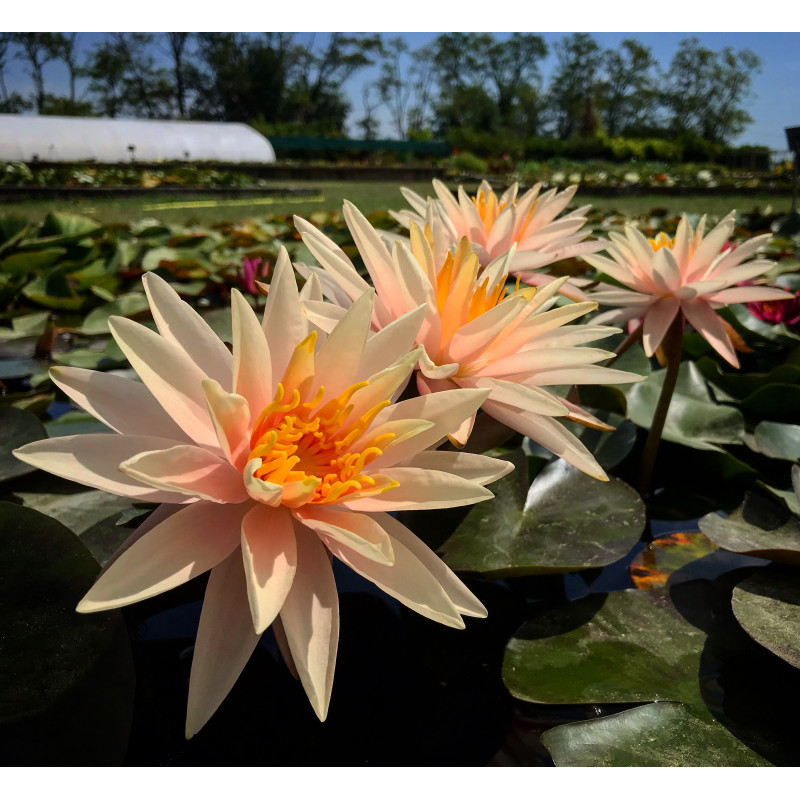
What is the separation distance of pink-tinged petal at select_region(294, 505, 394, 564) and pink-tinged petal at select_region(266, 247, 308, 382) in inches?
4.3

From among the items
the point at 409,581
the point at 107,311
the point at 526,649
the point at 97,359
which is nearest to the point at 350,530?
the point at 409,581

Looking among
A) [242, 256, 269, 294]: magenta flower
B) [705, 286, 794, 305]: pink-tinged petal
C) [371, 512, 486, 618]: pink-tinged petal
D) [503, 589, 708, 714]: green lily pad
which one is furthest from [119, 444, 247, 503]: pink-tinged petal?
[242, 256, 269, 294]: magenta flower

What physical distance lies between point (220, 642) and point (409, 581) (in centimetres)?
12

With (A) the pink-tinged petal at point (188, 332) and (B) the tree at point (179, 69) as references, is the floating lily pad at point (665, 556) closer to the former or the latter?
(A) the pink-tinged petal at point (188, 332)

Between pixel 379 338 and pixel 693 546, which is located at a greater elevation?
pixel 379 338

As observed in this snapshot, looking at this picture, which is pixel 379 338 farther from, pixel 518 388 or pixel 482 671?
pixel 482 671

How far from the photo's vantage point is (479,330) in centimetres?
48

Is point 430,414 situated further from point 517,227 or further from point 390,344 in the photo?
point 517,227

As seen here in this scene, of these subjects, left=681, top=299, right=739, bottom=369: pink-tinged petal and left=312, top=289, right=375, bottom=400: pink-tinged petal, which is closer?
left=312, top=289, right=375, bottom=400: pink-tinged petal

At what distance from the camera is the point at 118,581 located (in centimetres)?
34

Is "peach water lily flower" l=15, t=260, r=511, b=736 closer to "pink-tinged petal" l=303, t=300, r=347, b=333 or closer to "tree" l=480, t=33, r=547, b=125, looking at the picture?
"pink-tinged petal" l=303, t=300, r=347, b=333

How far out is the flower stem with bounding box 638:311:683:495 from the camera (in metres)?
0.80
